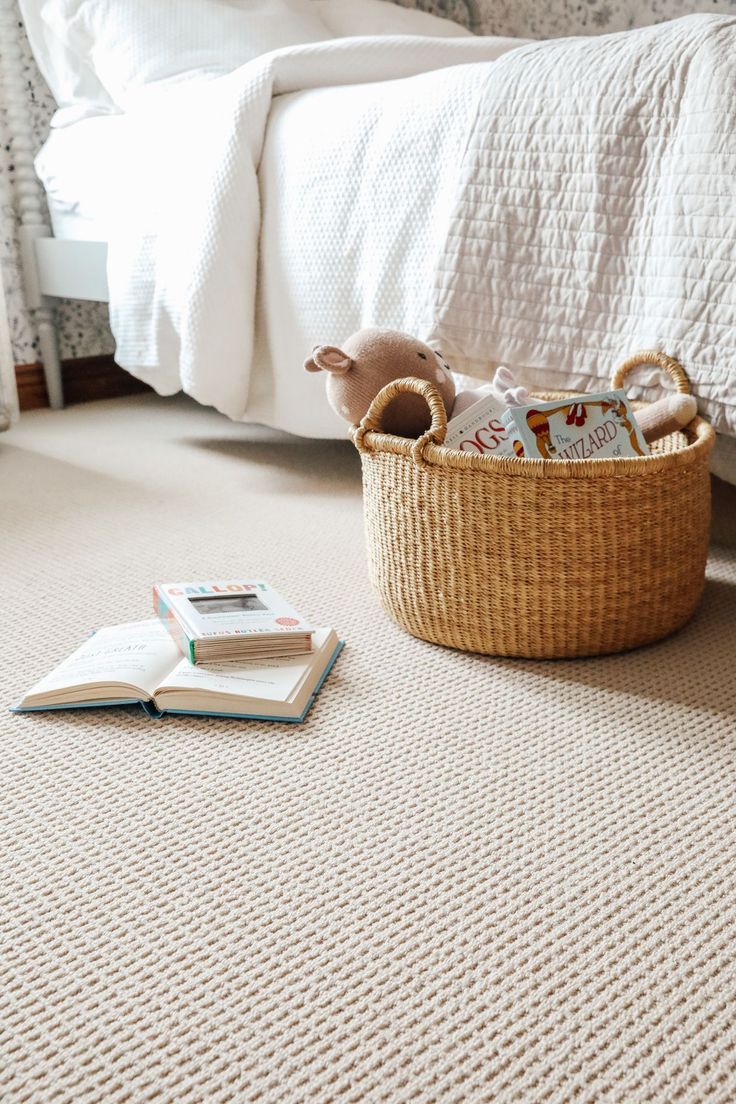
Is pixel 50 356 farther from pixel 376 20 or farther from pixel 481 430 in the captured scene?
pixel 481 430

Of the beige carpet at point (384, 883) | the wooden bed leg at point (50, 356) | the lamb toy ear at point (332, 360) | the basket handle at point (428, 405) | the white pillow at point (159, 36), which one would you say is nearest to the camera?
the beige carpet at point (384, 883)

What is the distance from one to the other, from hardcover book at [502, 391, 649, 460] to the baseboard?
1.88 m

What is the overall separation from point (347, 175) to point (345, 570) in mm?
696

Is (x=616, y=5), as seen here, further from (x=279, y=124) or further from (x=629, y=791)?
(x=629, y=791)

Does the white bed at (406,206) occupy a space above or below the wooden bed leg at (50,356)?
above

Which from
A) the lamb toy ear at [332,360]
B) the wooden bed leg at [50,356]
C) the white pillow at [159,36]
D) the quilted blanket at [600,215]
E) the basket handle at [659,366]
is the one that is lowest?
the wooden bed leg at [50,356]

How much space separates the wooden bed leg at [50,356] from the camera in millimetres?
2680

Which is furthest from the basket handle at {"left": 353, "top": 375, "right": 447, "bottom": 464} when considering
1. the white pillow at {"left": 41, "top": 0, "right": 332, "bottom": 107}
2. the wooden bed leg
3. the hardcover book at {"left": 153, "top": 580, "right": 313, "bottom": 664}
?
the wooden bed leg

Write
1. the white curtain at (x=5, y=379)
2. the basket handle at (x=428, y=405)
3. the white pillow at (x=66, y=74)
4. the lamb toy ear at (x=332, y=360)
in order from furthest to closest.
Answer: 1. the white pillow at (x=66, y=74)
2. the white curtain at (x=5, y=379)
3. the lamb toy ear at (x=332, y=360)
4. the basket handle at (x=428, y=405)

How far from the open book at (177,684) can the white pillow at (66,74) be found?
1.81 meters

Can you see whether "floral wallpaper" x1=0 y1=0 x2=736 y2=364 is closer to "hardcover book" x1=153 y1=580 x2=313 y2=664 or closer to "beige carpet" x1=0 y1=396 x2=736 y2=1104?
"beige carpet" x1=0 y1=396 x2=736 y2=1104

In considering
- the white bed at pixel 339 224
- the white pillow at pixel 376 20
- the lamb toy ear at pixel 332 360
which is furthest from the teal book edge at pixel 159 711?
the white pillow at pixel 376 20

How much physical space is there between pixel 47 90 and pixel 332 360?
1849 mm

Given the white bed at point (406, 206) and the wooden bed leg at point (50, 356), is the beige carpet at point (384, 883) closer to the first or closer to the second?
the white bed at point (406, 206)
